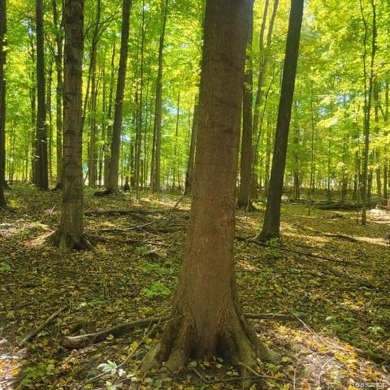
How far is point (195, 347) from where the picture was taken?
3520 millimetres

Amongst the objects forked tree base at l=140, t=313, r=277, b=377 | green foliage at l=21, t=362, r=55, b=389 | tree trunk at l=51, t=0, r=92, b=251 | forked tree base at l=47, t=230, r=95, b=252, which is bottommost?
green foliage at l=21, t=362, r=55, b=389

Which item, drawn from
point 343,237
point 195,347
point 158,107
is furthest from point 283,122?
point 158,107

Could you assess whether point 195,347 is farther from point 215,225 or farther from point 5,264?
point 5,264

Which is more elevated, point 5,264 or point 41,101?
point 41,101

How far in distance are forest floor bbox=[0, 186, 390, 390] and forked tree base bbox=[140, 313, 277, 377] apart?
0.35 feet

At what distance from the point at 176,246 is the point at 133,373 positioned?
4557 mm

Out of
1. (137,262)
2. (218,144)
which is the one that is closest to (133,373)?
(218,144)

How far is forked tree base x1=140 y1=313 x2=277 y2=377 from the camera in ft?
11.3

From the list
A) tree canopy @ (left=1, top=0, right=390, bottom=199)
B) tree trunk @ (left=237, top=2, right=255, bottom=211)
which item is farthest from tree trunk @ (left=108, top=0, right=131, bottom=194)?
tree trunk @ (left=237, top=2, right=255, bottom=211)

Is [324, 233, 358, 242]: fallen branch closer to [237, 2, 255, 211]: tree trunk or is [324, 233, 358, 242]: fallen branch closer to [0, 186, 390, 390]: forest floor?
[0, 186, 390, 390]: forest floor

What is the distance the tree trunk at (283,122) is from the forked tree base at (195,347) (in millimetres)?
5535

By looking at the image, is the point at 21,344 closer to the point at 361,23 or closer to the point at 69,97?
the point at 69,97

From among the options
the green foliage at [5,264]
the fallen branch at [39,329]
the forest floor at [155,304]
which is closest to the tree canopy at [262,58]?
the forest floor at [155,304]

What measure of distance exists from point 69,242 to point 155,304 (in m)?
2.56
